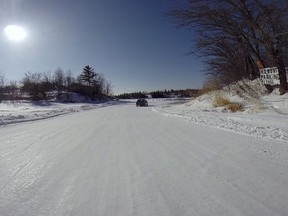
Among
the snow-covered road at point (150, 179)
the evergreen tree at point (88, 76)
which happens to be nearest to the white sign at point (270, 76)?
the snow-covered road at point (150, 179)

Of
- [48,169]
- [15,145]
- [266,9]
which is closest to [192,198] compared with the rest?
[48,169]

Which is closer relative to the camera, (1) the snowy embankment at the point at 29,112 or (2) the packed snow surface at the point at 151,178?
(2) the packed snow surface at the point at 151,178

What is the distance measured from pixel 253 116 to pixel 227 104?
24.9 ft

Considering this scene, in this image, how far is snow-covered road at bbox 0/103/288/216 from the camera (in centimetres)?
372

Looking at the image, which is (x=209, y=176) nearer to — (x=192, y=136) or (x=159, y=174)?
(x=159, y=174)

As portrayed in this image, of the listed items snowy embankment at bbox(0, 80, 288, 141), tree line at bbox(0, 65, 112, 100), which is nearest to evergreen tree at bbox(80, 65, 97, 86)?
tree line at bbox(0, 65, 112, 100)

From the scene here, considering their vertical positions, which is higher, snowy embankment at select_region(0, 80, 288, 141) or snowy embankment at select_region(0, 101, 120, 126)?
snowy embankment at select_region(0, 80, 288, 141)

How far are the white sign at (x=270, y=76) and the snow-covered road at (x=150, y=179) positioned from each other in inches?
499

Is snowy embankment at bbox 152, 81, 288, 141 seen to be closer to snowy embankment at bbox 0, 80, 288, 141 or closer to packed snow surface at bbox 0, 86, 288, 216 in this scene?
snowy embankment at bbox 0, 80, 288, 141

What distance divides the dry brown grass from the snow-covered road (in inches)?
412

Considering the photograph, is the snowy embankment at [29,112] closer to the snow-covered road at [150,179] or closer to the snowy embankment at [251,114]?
the snowy embankment at [251,114]

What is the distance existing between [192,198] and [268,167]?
192 cm

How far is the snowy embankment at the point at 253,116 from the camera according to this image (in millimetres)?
9242

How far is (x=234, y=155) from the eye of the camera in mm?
6203
